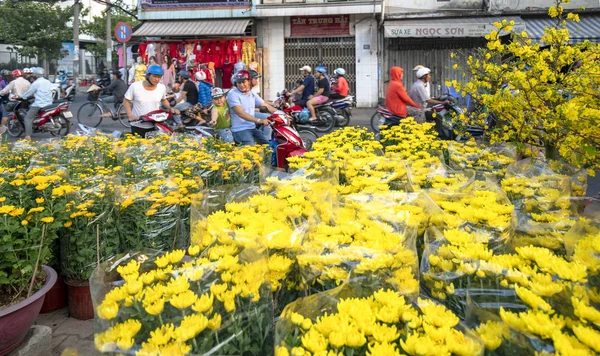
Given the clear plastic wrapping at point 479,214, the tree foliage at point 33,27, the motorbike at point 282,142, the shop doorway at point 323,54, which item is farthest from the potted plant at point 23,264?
the tree foliage at point 33,27

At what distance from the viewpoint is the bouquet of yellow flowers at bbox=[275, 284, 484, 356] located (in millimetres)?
1070

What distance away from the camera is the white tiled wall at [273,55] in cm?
1480

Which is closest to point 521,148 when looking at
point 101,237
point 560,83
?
point 560,83

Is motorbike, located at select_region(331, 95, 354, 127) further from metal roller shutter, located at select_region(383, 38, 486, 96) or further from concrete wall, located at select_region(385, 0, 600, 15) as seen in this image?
concrete wall, located at select_region(385, 0, 600, 15)

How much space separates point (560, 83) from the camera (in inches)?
129

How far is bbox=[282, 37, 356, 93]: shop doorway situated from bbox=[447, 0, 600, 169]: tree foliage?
1112 cm

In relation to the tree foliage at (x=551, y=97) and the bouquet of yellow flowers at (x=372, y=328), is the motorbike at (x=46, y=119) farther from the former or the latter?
the bouquet of yellow flowers at (x=372, y=328)

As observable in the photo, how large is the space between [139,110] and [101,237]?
3654 millimetres

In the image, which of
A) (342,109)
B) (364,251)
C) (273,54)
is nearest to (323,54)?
(273,54)

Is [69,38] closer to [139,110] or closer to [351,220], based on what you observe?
[139,110]

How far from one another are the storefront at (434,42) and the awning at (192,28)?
4414 millimetres

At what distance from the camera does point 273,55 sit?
49.0ft

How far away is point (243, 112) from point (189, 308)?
424cm

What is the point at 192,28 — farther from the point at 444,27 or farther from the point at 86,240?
the point at 86,240
